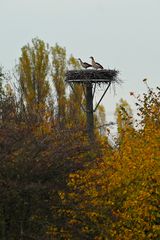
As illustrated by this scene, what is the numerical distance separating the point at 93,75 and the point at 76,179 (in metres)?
10.5

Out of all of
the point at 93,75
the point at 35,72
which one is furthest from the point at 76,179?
the point at 35,72

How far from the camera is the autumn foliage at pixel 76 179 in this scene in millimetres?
11875

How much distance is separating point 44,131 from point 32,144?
7.90 ft

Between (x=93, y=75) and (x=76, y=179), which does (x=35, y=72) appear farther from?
(x=76, y=179)

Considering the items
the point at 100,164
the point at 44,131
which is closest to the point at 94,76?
the point at 100,164

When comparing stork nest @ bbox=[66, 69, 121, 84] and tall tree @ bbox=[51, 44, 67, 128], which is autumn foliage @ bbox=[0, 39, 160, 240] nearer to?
stork nest @ bbox=[66, 69, 121, 84]

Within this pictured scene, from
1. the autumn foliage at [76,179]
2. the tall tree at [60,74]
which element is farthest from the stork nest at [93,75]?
the tall tree at [60,74]

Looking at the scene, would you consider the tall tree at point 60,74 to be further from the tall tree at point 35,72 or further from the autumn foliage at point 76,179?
the autumn foliage at point 76,179

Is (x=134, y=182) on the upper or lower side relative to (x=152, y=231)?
upper

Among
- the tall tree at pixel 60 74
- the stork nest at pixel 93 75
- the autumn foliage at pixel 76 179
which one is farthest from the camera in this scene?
the tall tree at pixel 60 74

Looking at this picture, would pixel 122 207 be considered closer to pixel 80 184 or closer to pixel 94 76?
pixel 80 184

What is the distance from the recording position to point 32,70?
36.7 m

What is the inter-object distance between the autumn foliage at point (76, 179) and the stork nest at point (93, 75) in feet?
15.8

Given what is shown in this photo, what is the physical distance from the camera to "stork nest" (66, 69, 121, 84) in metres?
24.9
